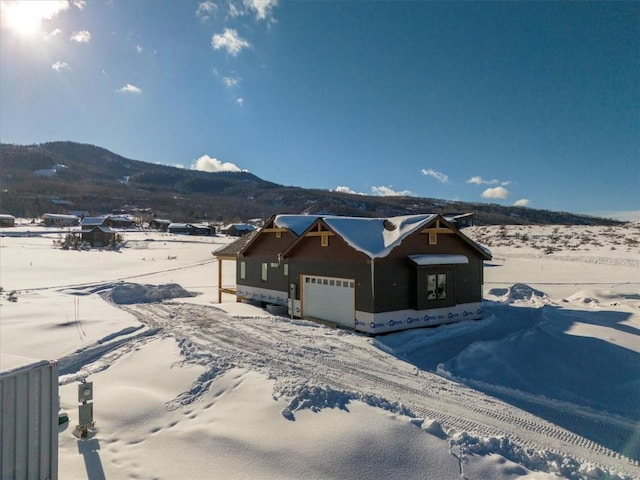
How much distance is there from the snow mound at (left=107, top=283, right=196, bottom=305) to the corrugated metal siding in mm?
16434

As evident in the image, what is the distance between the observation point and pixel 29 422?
483cm

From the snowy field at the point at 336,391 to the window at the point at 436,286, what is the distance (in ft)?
3.73

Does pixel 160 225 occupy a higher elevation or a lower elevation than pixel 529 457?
higher

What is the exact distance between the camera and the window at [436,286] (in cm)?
1474

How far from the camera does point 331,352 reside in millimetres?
11094

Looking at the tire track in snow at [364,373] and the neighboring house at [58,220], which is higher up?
the neighboring house at [58,220]

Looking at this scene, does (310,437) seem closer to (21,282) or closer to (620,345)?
(620,345)

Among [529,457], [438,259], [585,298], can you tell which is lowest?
[529,457]

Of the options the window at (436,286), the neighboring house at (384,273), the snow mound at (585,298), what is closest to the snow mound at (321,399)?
the neighboring house at (384,273)

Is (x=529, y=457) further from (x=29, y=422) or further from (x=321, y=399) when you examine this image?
(x=29, y=422)

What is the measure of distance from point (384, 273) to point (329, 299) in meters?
2.68

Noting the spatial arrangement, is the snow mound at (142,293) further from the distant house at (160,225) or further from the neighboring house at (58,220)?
the neighboring house at (58,220)

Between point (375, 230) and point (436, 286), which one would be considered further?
point (375, 230)

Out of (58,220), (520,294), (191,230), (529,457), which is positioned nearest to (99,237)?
(191,230)
